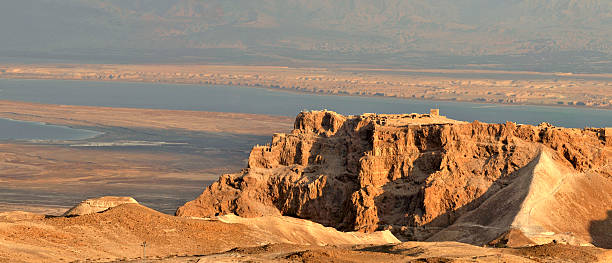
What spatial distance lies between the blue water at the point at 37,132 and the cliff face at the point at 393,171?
85.7m

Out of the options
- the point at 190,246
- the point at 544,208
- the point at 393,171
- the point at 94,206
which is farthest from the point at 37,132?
the point at 190,246

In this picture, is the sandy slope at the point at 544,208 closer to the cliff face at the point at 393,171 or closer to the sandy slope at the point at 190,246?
the cliff face at the point at 393,171

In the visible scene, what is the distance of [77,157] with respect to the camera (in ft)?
375

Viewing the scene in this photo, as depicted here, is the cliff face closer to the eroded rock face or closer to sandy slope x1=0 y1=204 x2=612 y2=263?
sandy slope x1=0 y1=204 x2=612 y2=263

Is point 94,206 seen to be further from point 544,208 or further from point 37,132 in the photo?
point 37,132

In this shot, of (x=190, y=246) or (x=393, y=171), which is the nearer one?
(x=190, y=246)

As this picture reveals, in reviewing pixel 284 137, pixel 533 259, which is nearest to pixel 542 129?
pixel 284 137

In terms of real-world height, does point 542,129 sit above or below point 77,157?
above

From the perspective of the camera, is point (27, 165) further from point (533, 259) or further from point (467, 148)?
point (533, 259)

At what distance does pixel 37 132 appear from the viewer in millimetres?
143625

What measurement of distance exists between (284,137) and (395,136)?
6786 millimetres

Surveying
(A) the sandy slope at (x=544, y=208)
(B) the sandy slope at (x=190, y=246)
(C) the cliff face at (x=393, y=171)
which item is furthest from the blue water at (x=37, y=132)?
(A) the sandy slope at (x=544, y=208)

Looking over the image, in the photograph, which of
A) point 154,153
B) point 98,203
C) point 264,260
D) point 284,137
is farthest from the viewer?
point 154,153

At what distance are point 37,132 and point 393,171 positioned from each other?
100m
